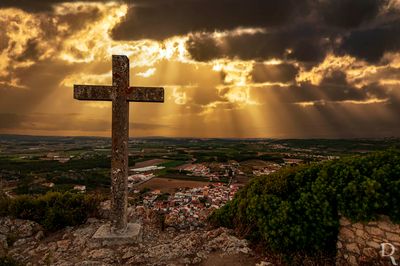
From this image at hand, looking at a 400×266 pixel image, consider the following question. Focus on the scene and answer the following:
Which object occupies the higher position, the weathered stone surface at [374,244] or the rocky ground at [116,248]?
the weathered stone surface at [374,244]

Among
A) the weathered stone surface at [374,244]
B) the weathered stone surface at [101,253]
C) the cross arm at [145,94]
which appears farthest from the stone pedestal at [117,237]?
the weathered stone surface at [374,244]

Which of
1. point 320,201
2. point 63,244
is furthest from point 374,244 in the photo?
point 63,244

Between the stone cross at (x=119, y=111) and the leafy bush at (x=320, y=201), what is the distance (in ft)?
10.7

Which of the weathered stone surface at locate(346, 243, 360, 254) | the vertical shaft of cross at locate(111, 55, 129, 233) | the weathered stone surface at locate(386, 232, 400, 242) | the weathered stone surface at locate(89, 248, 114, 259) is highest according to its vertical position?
Result: the vertical shaft of cross at locate(111, 55, 129, 233)

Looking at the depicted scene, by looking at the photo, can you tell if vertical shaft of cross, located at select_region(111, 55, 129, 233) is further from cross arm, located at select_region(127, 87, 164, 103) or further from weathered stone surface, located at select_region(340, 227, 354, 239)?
weathered stone surface, located at select_region(340, 227, 354, 239)

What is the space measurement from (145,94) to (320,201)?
4.80 metres

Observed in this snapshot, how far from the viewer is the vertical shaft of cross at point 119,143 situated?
6727mm

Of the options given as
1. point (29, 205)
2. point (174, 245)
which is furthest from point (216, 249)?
point (29, 205)

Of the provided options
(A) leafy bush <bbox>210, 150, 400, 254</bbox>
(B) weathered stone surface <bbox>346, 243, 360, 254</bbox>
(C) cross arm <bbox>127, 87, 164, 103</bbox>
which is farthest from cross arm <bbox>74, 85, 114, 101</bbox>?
(B) weathered stone surface <bbox>346, 243, 360, 254</bbox>

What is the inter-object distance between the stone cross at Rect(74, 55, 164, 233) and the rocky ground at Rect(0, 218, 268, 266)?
0.84 meters

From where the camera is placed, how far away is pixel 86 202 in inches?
341

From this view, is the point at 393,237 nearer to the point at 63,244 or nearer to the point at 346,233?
the point at 346,233

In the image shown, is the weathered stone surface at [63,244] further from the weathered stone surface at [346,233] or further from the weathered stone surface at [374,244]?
the weathered stone surface at [374,244]

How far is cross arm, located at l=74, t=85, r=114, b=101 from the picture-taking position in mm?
6820
